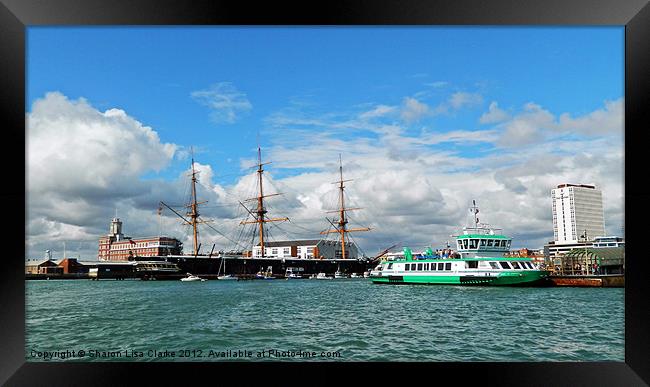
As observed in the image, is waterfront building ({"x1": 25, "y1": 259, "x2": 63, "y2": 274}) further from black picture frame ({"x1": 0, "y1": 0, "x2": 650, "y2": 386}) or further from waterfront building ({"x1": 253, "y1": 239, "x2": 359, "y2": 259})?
black picture frame ({"x1": 0, "y1": 0, "x2": 650, "y2": 386})

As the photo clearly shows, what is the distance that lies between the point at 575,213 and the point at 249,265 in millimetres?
44132

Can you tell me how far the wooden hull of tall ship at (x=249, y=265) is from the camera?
3862cm

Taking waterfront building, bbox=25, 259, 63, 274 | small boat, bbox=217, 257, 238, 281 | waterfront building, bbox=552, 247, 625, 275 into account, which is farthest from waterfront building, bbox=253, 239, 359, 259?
waterfront building, bbox=552, 247, 625, 275

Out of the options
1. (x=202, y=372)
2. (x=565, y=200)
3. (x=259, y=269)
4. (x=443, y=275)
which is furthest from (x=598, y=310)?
(x=565, y=200)

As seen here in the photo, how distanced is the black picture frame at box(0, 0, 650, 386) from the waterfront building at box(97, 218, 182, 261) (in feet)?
140

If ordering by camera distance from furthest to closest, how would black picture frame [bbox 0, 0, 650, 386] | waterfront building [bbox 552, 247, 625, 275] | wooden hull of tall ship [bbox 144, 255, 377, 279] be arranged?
wooden hull of tall ship [bbox 144, 255, 377, 279]
waterfront building [bbox 552, 247, 625, 275]
black picture frame [bbox 0, 0, 650, 386]

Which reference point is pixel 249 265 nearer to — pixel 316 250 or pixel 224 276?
pixel 224 276

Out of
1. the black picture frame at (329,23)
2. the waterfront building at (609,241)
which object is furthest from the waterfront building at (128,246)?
the black picture frame at (329,23)

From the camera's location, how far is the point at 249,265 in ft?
136

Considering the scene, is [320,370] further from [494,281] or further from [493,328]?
[494,281]

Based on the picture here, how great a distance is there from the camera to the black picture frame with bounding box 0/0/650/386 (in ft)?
14.3

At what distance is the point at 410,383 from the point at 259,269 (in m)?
38.2

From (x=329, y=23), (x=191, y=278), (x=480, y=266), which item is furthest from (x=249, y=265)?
(x=329, y=23)

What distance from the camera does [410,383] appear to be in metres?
4.50
